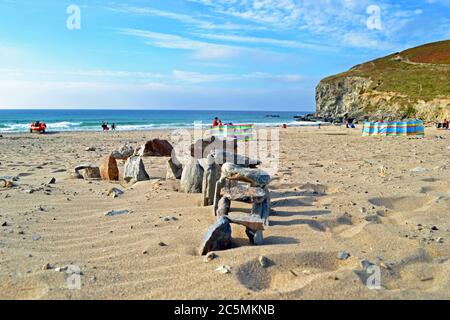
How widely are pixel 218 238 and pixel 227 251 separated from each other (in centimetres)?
18

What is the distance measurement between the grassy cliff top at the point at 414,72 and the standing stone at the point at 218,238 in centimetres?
5020

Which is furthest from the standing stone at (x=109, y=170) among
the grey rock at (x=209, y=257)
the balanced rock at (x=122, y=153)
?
the grey rock at (x=209, y=257)

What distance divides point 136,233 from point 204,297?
1.66 metres

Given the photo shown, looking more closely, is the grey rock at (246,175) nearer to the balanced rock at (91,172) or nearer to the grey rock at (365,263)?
the grey rock at (365,263)

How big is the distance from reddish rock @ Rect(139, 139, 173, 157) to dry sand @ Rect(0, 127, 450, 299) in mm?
2572

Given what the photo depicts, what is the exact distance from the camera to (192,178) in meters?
6.09

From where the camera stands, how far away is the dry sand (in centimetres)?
288

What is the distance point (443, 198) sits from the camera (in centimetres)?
537

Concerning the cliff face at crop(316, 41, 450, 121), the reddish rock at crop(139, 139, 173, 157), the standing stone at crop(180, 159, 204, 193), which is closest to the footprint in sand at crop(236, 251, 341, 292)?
the standing stone at crop(180, 159, 204, 193)

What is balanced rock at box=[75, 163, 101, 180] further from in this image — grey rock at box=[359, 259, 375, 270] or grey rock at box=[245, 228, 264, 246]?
grey rock at box=[359, 259, 375, 270]

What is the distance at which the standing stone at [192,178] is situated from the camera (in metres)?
6.06

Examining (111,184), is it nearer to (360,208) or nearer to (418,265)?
(360,208)

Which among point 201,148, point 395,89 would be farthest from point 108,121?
point 201,148

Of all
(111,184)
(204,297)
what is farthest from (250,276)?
(111,184)
